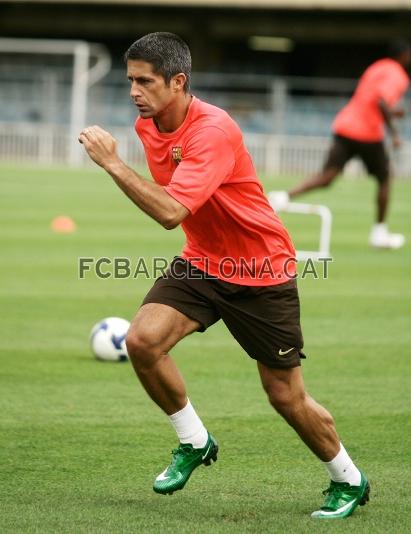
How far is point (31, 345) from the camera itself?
970 cm

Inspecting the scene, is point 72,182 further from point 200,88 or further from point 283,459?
point 283,459

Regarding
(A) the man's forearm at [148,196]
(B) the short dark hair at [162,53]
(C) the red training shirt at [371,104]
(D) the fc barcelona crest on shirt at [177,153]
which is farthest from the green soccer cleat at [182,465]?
(C) the red training shirt at [371,104]

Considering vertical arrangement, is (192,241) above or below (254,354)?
above

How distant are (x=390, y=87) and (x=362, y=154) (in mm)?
1089

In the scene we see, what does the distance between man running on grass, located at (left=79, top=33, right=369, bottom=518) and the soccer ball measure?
10.7 feet

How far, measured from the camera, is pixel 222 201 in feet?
18.5

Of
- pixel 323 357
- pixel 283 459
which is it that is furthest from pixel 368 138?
pixel 283 459

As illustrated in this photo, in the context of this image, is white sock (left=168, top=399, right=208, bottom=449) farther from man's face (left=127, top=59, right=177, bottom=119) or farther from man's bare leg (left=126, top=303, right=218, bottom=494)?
man's face (left=127, top=59, right=177, bottom=119)

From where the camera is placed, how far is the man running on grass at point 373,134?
16047mm

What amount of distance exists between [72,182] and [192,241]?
831 inches

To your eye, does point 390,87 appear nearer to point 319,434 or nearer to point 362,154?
point 362,154

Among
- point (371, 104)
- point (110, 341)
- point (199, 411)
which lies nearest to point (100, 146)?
point (199, 411)

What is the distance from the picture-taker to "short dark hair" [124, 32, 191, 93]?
5.44 metres

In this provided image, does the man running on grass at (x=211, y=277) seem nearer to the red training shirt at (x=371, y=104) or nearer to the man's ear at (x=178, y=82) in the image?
the man's ear at (x=178, y=82)
